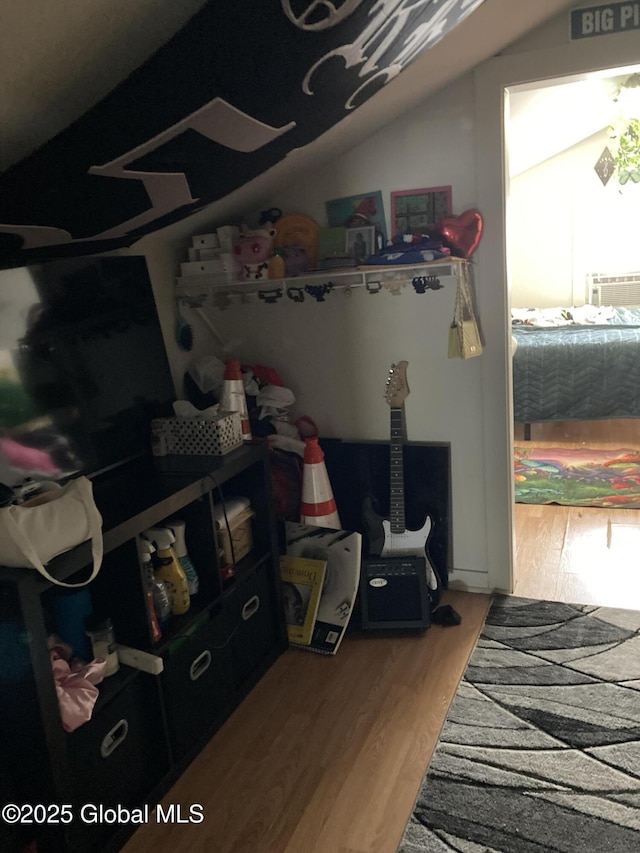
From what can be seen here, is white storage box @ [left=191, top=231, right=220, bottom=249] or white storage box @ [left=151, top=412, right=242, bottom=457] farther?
white storage box @ [left=191, top=231, right=220, bottom=249]

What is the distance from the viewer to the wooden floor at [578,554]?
256cm

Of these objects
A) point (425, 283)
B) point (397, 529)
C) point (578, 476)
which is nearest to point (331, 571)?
point (397, 529)

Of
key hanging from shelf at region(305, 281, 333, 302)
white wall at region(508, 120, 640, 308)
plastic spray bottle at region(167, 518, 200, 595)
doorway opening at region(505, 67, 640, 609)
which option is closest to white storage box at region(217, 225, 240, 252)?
key hanging from shelf at region(305, 281, 333, 302)

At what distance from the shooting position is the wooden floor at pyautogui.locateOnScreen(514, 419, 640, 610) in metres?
2.56

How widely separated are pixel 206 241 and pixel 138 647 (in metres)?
1.47

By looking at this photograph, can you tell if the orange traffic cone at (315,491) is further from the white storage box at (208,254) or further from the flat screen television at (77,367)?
the white storage box at (208,254)

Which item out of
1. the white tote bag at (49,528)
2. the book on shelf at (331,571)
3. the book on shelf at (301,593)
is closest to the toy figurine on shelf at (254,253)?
the book on shelf at (331,571)

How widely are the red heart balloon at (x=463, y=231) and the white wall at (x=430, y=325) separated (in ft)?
0.12

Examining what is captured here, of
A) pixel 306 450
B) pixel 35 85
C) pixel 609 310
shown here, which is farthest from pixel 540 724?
pixel 609 310

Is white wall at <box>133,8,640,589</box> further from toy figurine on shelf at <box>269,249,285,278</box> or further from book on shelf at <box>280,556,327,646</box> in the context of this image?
book on shelf at <box>280,556,327,646</box>

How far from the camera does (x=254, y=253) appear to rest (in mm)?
2496

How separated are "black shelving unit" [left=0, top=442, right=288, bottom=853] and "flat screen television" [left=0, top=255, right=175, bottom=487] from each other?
12 cm

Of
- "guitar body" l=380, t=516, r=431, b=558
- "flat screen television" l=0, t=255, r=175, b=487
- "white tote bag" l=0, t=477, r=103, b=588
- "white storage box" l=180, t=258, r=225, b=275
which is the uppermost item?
"white storage box" l=180, t=258, r=225, b=275

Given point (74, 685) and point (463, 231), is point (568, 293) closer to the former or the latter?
point (463, 231)
